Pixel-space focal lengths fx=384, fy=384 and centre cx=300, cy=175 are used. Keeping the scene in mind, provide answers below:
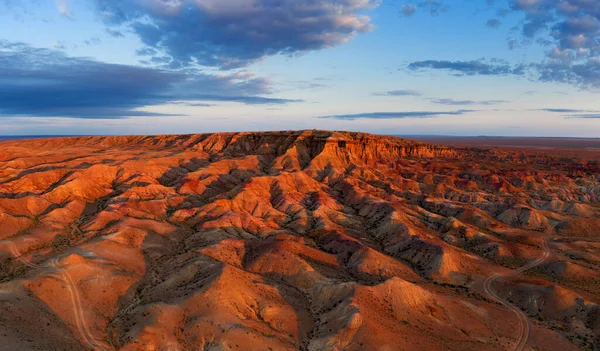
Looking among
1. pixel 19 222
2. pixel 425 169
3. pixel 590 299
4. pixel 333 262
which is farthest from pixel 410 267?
pixel 425 169

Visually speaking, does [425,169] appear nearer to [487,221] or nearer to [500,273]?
[487,221]

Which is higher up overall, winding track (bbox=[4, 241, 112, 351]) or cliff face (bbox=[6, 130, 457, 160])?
cliff face (bbox=[6, 130, 457, 160])

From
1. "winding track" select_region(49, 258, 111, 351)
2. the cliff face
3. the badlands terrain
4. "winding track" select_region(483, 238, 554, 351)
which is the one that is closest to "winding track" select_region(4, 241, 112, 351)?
"winding track" select_region(49, 258, 111, 351)

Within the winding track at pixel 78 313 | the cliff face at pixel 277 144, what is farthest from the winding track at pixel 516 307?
the cliff face at pixel 277 144

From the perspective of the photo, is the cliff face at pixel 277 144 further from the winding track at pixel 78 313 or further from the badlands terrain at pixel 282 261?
the winding track at pixel 78 313

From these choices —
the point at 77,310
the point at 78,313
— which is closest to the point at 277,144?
the point at 77,310

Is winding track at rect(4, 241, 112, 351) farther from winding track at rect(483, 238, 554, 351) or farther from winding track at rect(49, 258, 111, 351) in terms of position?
winding track at rect(483, 238, 554, 351)
